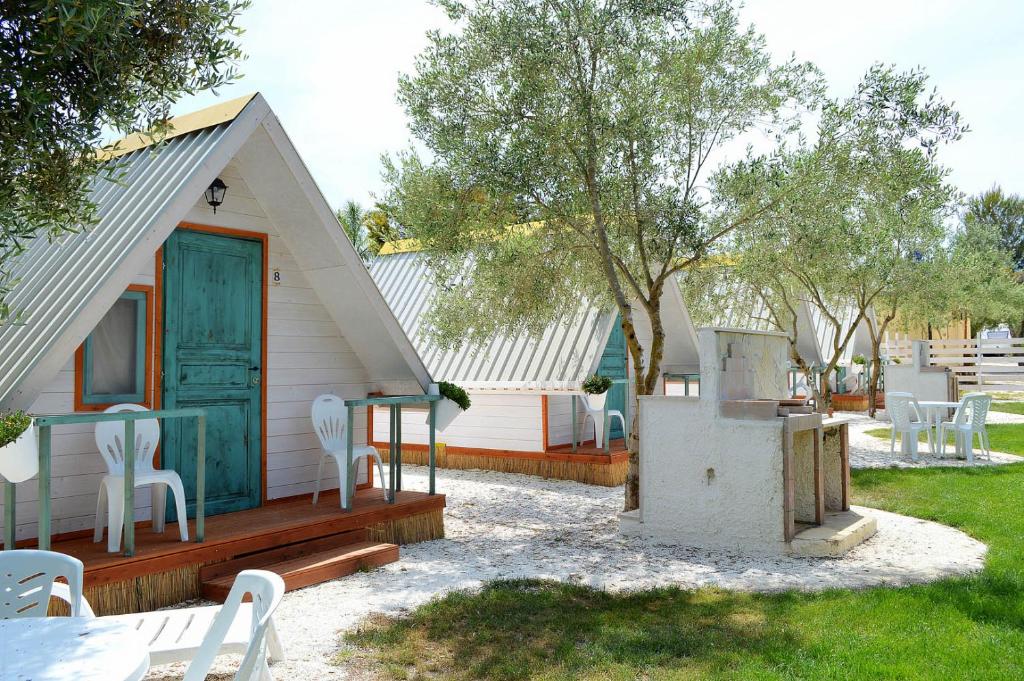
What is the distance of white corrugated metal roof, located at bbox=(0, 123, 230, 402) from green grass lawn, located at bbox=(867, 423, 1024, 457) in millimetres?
11867

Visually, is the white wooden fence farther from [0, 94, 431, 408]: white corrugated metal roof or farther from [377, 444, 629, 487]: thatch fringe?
[0, 94, 431, 408]: white corrugated metal roof

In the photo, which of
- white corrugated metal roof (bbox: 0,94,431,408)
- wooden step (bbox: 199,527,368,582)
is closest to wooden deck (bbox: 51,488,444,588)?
wooden step (bbox: 199,527,368,582)

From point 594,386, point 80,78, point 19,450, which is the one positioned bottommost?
point 19,450

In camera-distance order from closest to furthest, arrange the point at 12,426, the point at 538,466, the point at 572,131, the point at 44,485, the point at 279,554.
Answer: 1. the point at 12,426
2. the point at 44,485
3. the point at 279,554
4. the point at 572,131
5. the point at 538,466

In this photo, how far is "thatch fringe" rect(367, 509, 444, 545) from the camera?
6773 mm

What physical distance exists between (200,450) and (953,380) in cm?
1366

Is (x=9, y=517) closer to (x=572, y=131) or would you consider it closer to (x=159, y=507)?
(x=159, y=507)

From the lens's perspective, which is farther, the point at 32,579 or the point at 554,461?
the point at 554,461

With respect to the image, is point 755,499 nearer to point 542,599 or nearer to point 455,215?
point 542,599

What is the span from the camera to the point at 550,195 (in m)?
7.59

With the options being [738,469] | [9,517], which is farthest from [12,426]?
[738,469]

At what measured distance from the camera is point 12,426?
161 inches

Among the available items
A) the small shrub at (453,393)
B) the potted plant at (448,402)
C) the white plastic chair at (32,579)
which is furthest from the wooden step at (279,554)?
the white plastic chair at (32,579)

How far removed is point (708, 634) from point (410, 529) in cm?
337
